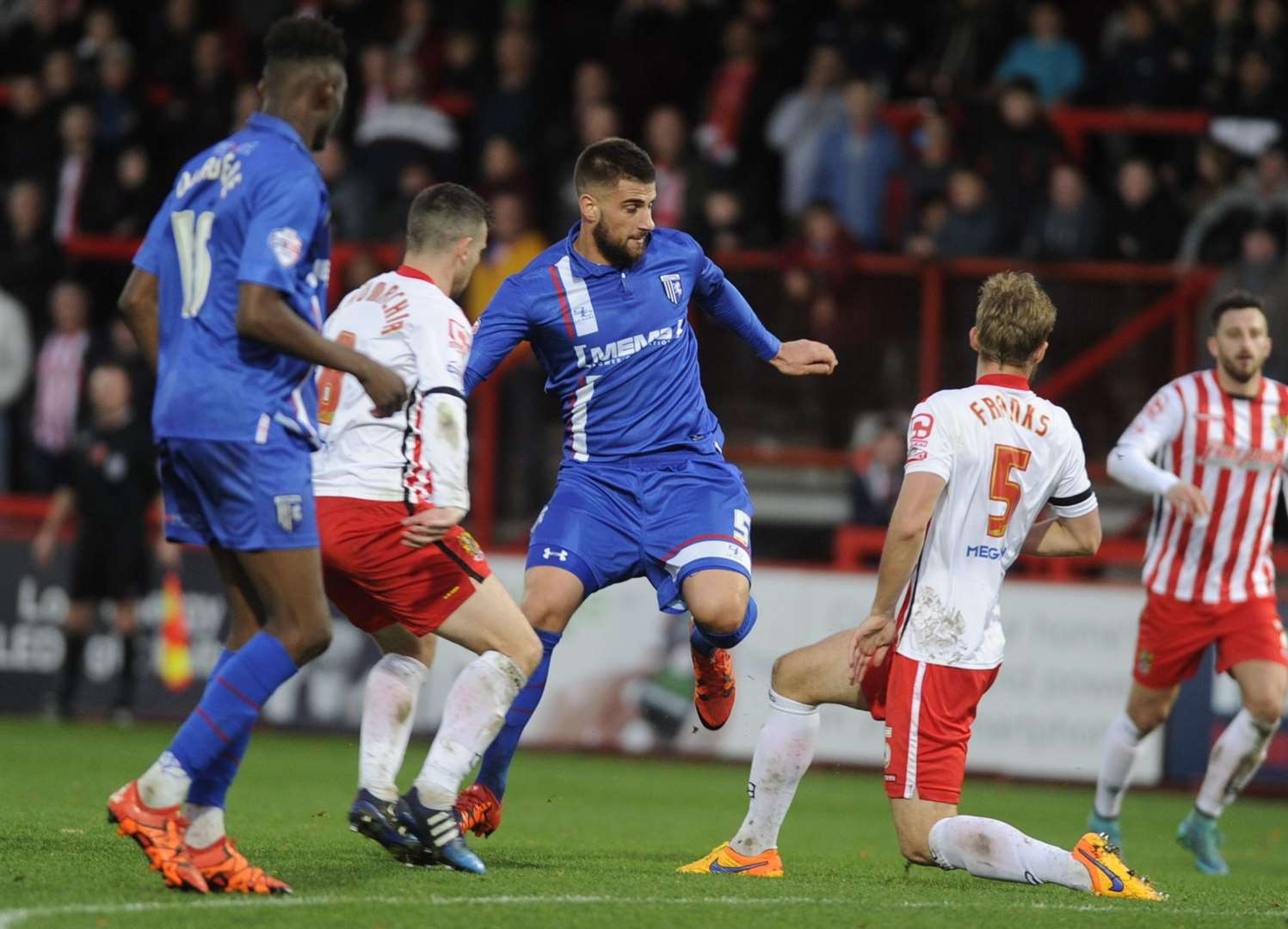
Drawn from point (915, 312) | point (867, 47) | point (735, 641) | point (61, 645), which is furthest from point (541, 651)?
point (867, 47)

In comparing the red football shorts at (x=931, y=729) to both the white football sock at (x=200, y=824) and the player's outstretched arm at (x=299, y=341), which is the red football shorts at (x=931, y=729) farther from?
the white football sock at (x=200, y=824)

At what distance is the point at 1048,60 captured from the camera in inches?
584

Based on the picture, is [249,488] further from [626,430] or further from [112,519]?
[112,519]

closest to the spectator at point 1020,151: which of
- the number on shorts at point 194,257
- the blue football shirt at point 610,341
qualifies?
the blue football shirt at point 610,341

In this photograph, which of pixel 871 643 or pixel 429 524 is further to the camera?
pixel 871 643

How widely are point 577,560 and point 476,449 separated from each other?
702 centimetres

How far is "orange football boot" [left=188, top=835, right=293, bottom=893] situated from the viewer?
5.43m

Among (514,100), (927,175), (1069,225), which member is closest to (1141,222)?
(1069,225)

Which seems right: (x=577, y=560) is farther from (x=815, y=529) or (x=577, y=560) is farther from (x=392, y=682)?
(x=815, y=529)

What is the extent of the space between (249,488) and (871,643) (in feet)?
6.86

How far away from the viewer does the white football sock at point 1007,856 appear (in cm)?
580

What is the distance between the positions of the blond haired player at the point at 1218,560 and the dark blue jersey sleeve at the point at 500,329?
3.04 meters

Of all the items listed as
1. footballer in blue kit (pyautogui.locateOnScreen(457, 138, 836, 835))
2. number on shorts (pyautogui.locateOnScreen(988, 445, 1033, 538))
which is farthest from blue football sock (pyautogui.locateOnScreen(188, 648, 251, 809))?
number on shorts (pyautogui.locateOnScreen(988, 445, 1033, 538))

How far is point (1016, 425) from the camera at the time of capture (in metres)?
6.19
